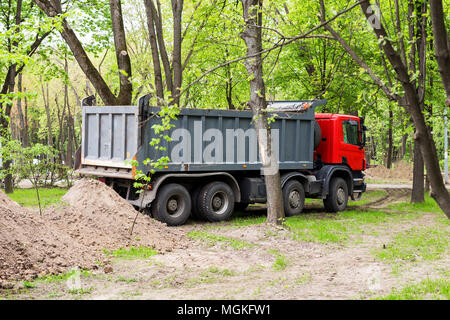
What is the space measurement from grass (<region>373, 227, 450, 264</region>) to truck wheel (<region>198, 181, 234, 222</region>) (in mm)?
4399

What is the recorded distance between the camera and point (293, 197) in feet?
47.5

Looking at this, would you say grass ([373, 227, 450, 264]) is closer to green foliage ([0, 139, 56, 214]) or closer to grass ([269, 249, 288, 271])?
grass ([269, 249, 288, 271])

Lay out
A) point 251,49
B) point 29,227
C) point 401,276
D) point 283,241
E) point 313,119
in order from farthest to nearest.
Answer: point 313,119 → point 251,49 → point 283,241 → point 29,227 → point 401,276

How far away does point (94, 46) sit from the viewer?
20547 mm

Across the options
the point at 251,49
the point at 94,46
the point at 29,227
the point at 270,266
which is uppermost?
the point at 94,46

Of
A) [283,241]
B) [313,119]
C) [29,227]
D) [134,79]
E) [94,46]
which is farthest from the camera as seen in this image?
[94,46]

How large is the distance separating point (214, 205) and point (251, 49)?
4.30m

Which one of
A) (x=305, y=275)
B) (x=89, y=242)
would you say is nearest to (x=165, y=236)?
(x=89, y=242)

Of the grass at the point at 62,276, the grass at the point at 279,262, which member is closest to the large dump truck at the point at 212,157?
the grass at the point at 279,262

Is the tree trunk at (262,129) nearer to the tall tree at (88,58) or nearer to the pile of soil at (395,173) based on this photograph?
the tall tree at (88,58)

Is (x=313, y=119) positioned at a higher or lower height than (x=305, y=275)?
higher

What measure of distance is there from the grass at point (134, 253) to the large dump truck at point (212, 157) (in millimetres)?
2299

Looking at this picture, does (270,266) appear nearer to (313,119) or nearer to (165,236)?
(165,236)

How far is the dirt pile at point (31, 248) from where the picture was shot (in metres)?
6.91
